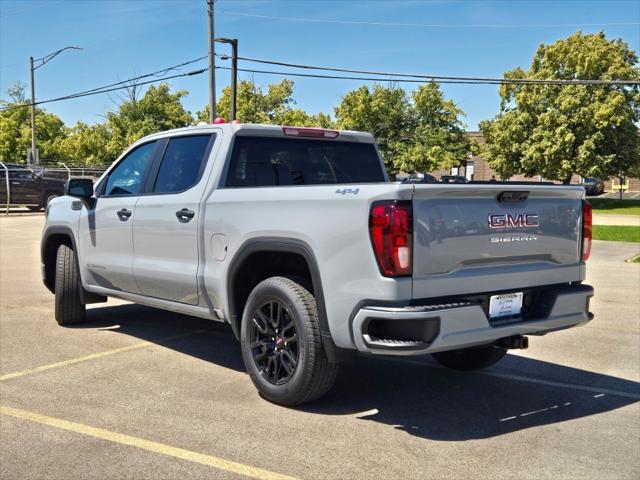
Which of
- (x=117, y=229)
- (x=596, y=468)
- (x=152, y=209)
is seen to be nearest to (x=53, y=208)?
(x=117, y=229)

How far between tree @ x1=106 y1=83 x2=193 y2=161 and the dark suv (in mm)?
30183

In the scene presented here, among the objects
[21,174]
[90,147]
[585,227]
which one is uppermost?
[90,147]


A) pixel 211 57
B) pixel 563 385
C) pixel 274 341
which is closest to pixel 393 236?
pixel 274 341

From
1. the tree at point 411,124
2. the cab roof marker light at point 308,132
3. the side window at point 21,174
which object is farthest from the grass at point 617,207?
the cab roof marker light at point 308,132

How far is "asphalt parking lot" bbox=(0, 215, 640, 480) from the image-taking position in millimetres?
3533

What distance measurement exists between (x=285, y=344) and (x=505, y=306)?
1.44 metres

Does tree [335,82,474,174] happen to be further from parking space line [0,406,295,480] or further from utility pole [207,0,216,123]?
parking space line [0,406,295,480]

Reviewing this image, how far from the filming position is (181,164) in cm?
546

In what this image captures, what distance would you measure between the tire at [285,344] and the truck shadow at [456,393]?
0.25m

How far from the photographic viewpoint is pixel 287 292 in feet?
13.9

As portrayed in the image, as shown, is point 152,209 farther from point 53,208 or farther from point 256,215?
point 53,208

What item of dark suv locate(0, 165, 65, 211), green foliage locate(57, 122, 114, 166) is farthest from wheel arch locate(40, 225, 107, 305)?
green foliage locate(57, 122, 114, 166)

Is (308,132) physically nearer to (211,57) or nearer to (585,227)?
(585,227)

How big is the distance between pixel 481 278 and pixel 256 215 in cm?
154
